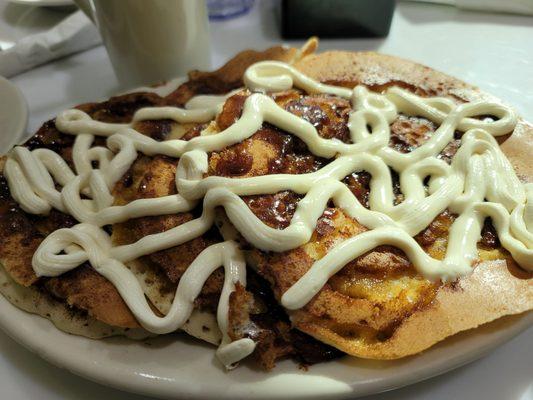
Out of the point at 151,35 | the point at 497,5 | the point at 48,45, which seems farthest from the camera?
the point at 497,5

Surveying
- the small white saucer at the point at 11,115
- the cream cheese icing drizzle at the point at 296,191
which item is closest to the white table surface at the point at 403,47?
the small white saucer at the point at 11,115

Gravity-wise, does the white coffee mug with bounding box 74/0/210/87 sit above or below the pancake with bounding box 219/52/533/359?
above

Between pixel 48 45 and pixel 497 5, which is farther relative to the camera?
pixel 497 5

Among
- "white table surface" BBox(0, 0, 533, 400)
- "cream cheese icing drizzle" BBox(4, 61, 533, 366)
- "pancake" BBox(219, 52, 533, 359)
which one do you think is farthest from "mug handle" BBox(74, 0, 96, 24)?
"pancake" BBox(219, 52, 533, 359)

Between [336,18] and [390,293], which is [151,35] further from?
[390,293]

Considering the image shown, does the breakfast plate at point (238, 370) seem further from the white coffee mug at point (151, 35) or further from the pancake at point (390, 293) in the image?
the white coffee mug at point (151, 35)

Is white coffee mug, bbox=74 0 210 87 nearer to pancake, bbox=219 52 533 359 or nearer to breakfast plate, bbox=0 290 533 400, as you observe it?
pancake, bbox=219 52 533 359

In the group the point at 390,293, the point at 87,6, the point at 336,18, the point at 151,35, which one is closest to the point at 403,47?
the point at 336,18
